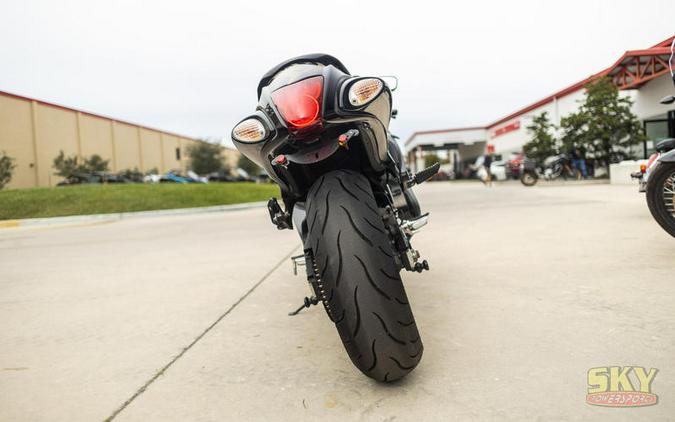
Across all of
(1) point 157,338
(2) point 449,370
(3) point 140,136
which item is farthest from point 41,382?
(3) point 140,136

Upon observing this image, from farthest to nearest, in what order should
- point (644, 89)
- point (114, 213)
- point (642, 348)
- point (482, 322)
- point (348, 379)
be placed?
point (644, 89) → point (114, 213) → point (482, 322) → point (642, 348) → point (348, 379)

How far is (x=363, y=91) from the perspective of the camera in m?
2.07

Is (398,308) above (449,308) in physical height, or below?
above

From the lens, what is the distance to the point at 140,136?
50.7m

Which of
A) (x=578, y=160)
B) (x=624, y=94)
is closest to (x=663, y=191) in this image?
(x=578, y=160)

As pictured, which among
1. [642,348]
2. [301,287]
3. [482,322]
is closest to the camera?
[642,348]

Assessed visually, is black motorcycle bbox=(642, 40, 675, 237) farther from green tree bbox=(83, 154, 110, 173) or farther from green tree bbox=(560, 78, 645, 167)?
green tree bbox=(83, 154, 110, 173)

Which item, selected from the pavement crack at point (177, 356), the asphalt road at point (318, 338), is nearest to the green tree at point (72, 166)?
the asphalt road at point (318, 338)

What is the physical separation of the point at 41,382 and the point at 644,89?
78.0 ft

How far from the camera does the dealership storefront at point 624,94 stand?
17.6 meters

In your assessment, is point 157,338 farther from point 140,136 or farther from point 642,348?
point 140,136

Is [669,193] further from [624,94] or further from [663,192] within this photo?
[624,94]

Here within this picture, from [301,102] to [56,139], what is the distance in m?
41.6

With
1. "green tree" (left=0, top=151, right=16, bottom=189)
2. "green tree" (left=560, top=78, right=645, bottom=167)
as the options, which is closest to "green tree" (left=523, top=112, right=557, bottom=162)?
"green tree" (left=560, top=78, right=645, bottom=167)
